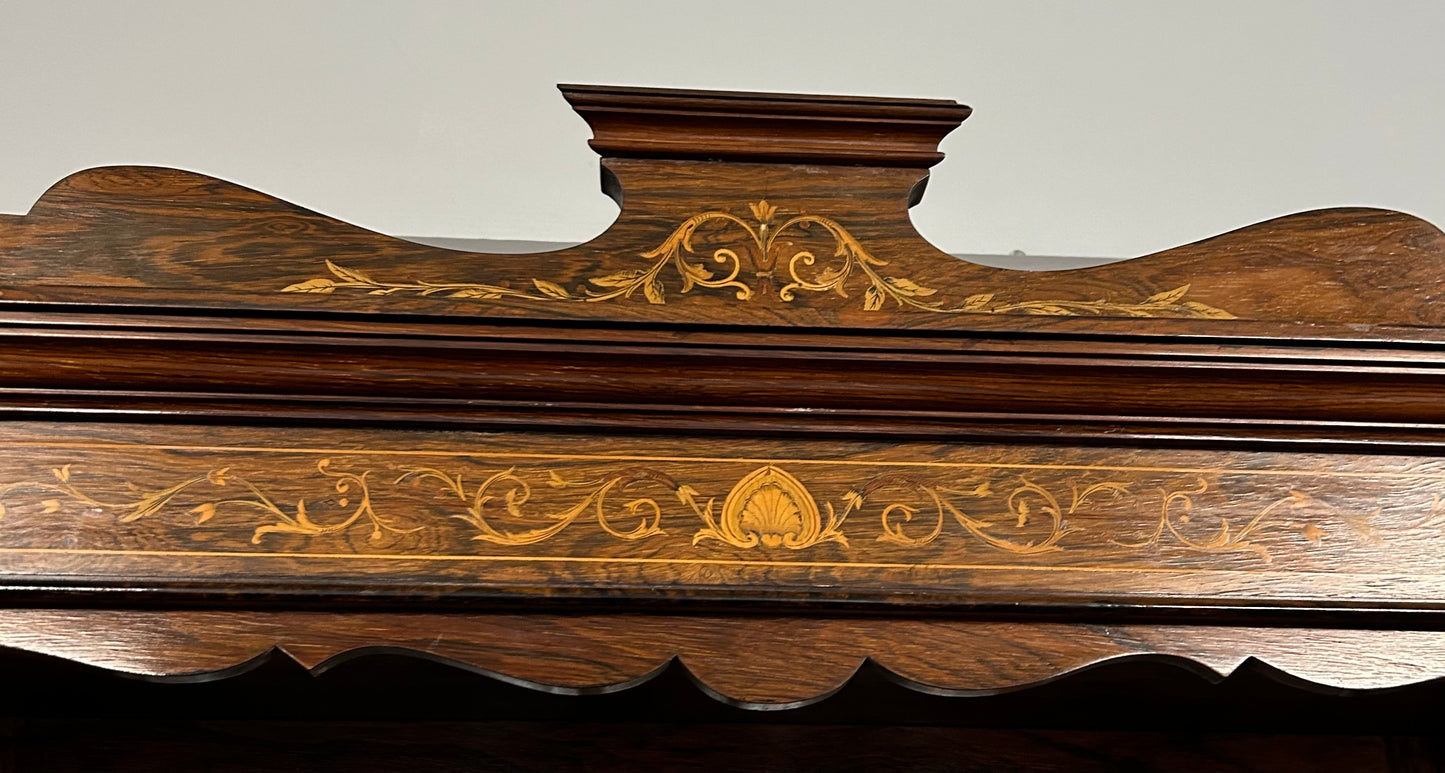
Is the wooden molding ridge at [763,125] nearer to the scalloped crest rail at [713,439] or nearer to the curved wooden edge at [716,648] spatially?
the scalloped crest rail at [713,439]

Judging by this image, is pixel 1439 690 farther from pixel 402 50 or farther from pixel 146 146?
pixel 146 146

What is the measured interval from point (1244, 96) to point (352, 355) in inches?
54.1

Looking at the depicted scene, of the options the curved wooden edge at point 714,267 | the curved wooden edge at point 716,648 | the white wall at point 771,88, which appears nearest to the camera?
the curved wooden edge at point 716,648

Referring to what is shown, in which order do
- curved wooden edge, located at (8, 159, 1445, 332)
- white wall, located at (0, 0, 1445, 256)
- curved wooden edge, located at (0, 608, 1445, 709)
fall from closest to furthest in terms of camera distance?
curved wooden edge, located at (0, 608, 1445, 709)
curved wooden edge, located at (8, 159, 1445, 332)
white wall, located at (0, 0, 1445, 256)

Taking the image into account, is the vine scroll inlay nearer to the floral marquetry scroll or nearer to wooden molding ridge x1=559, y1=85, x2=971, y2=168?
the floral marquetry scroll

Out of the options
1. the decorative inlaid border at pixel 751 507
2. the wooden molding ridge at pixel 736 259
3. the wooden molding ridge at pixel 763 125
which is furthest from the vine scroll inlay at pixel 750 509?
the wooden molding ridge at pixel 763 125

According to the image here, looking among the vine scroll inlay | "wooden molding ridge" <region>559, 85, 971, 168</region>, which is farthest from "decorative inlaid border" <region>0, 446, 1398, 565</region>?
"wooden molding ridge" <region>559, 85, 971, 168</region>

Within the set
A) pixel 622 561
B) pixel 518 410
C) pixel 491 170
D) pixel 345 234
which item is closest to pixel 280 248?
pixel 345 234

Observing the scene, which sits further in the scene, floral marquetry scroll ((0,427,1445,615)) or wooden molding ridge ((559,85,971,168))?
wooden molding ridge ((559,85,971,168))

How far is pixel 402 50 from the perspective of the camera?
1.85 m

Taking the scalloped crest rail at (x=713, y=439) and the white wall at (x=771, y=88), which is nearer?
the scalloped crest rail at (x=713, y=439)

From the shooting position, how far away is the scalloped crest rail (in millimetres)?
1079

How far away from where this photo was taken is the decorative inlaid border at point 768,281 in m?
1.17

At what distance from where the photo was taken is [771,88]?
6.15 ft
